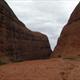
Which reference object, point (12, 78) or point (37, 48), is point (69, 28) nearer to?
point (37, 48)

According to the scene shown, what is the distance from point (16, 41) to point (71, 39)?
921 centimetres

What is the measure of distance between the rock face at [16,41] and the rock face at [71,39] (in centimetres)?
663

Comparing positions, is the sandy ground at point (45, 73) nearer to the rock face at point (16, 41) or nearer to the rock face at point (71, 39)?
the rock face at point (71, 39)

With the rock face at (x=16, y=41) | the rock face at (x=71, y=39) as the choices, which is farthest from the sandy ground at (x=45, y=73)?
the rock face at (x=16, y=41)

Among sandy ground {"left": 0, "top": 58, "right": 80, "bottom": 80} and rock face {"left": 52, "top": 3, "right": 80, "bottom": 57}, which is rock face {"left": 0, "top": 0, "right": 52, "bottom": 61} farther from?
sandy ground {"left": 0, "top": 58, "right": 80, "bottom": 80}

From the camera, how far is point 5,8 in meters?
34.3

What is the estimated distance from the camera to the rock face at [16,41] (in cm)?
3281

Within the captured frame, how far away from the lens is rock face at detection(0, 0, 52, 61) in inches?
1292

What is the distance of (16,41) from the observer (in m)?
38.9

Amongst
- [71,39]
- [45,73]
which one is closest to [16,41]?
[71,39]

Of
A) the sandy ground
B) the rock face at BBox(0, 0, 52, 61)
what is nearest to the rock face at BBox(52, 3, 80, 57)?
the rock face at BBox(0, 0, 52, 61)

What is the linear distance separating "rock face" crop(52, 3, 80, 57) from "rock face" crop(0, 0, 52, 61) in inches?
261

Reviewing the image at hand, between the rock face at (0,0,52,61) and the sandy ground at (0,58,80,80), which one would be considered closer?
the sandy ground at (0,58,80,80)

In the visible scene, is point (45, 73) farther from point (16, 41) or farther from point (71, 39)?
point (16, 41)
